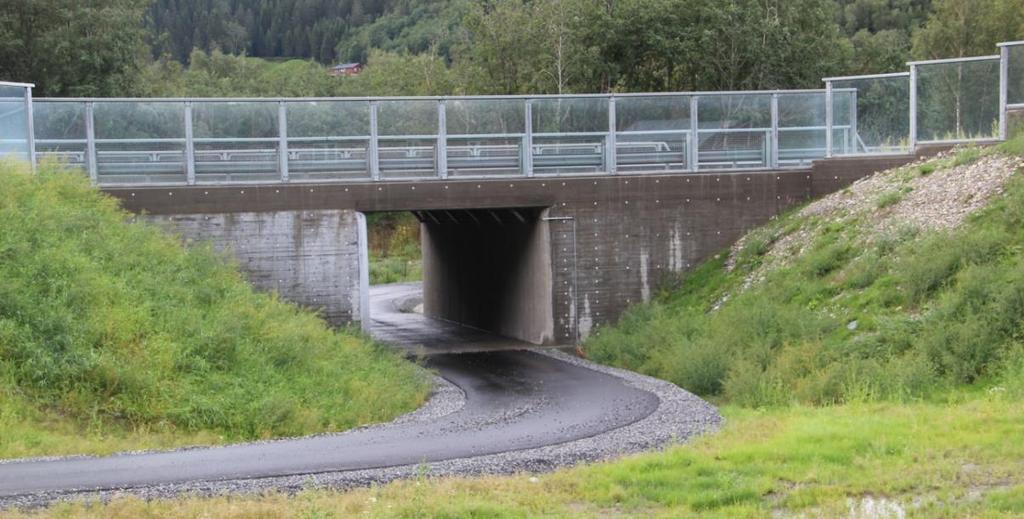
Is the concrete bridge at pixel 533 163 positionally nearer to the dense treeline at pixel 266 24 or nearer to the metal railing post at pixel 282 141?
the metal railing post at pixel 282 141

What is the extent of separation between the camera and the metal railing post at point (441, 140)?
2692 cm

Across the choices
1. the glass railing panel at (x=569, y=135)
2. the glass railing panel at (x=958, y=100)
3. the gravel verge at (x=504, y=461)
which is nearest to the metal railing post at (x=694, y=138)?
the glass railing panel at (x=569, y=135)

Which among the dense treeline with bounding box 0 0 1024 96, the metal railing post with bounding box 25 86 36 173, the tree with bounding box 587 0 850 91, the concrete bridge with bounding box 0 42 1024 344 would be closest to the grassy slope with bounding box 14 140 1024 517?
the concrete bridge with bounding box 0 42 1024 344

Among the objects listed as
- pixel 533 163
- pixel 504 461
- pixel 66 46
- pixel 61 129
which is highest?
pixel 66 46

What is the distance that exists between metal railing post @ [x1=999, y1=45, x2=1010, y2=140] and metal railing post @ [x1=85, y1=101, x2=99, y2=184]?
62.4 feet

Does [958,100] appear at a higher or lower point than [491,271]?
higher

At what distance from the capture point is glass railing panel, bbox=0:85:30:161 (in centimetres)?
2448

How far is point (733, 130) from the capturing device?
1133 inches

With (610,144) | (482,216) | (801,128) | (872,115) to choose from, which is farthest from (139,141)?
(872,115)

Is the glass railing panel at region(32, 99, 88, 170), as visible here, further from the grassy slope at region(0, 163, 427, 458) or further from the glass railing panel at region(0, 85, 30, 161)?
the grassy slope at region(0, 163, 427, 458)

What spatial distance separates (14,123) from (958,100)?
19863mm

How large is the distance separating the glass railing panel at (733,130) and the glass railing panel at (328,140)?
7968 millimetres

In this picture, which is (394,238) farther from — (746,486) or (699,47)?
(746,486)

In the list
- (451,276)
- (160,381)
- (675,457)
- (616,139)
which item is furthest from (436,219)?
(675,457)
